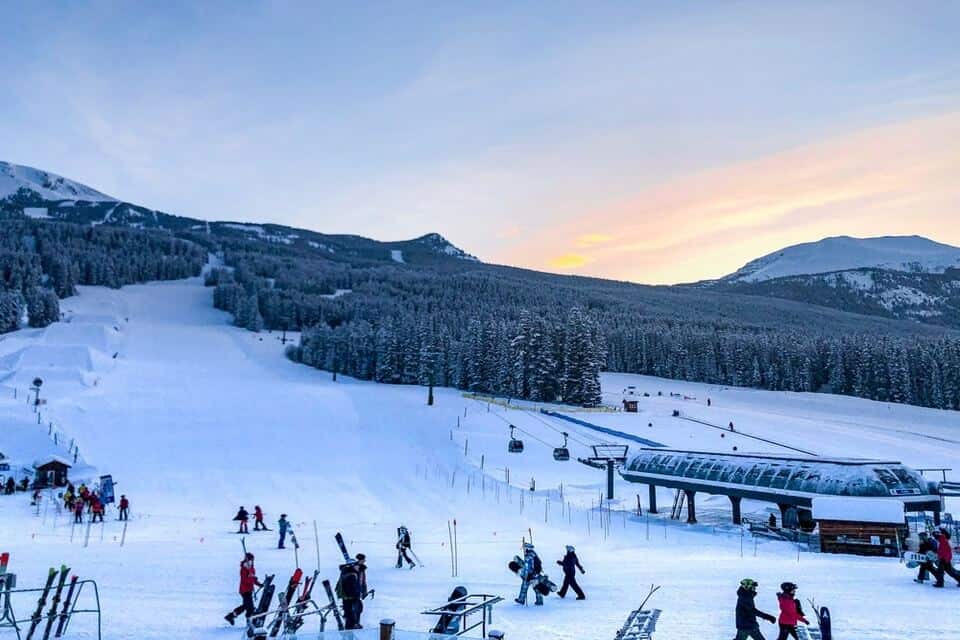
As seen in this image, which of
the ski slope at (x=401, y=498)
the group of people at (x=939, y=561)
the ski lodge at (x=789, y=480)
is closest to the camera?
the ski slope at (x=401, y=498)

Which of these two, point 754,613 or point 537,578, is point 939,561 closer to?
point 754,613

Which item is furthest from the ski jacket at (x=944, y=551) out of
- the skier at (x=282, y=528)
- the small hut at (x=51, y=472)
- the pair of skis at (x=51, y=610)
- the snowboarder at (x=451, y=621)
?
the small hut at (x=51, y=472)

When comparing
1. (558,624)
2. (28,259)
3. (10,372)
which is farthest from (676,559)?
(28,259)

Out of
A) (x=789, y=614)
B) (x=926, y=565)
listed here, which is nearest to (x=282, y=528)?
(x=789, y=614)

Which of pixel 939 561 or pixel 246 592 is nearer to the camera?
pixel 246 592

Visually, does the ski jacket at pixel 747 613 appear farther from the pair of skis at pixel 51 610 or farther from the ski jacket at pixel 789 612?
the pair of skis at pixel 51 610

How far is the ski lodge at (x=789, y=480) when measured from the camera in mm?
28828

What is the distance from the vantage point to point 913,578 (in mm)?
17500

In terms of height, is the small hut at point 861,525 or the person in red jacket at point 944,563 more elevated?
the person in red jacket at point 944,563

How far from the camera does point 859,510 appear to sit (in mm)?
25672

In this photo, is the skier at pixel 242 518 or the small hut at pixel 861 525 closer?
the small hut at pixel 861 525

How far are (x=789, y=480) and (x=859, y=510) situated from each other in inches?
212

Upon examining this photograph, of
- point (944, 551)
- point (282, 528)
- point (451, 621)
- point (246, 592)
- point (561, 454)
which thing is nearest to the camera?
point (451, 621)

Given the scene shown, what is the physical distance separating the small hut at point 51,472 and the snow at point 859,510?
3730 cm
